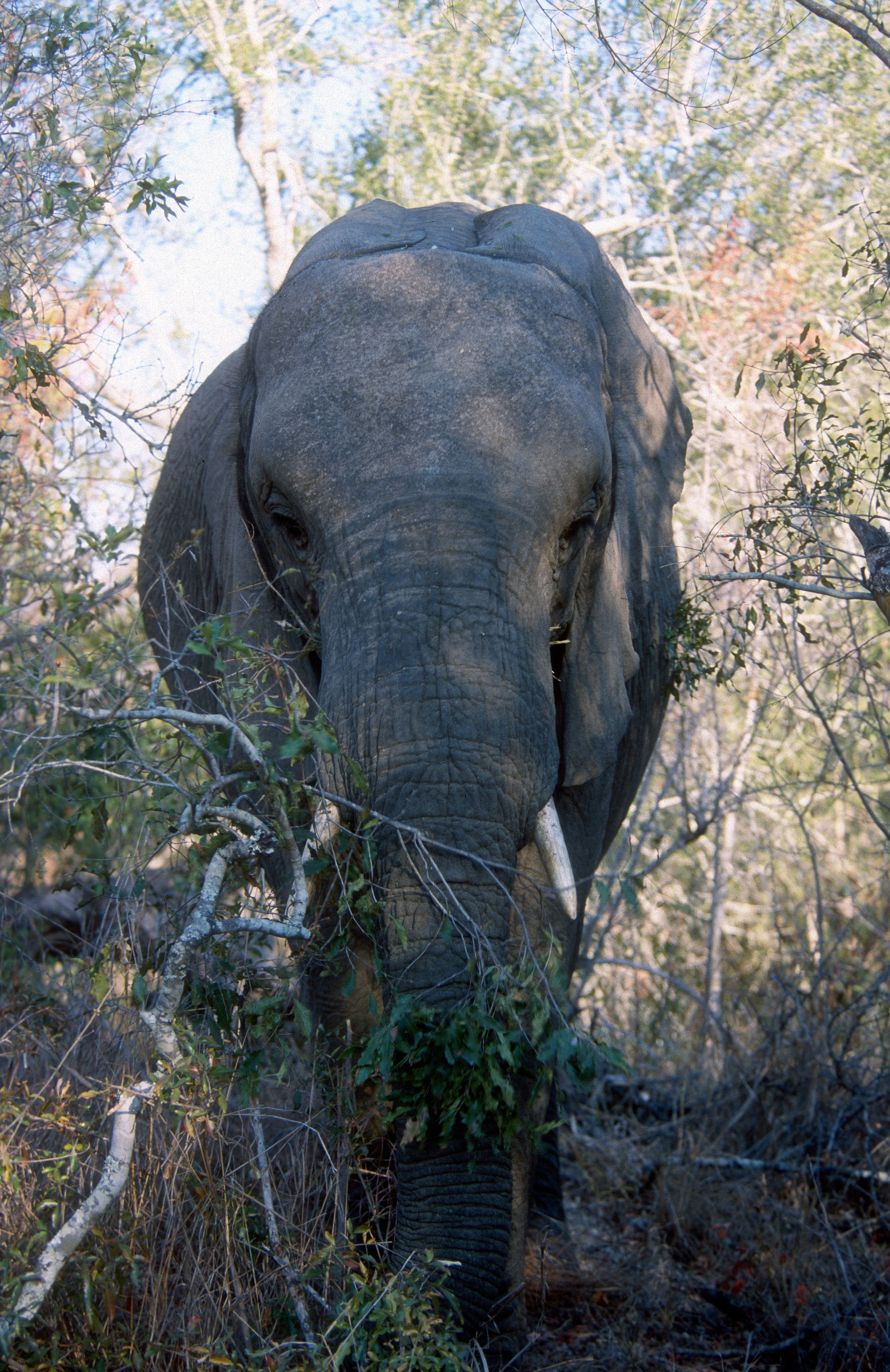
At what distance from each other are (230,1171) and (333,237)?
2610 mm

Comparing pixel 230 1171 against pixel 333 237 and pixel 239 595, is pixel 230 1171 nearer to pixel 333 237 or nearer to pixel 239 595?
pixel 239 595

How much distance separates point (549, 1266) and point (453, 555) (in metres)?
2.33

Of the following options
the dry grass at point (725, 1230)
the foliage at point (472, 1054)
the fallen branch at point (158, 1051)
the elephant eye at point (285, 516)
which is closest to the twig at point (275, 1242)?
the fallen branch at point (158, 1051)

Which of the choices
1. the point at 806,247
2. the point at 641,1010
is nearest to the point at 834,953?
the point at 641,1010

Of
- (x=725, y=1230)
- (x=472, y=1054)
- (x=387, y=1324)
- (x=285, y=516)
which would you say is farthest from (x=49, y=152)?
(x=725, y=1230)

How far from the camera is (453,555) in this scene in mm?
3350

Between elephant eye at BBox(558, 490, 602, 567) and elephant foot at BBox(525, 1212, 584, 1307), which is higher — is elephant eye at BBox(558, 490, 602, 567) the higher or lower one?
the higher one

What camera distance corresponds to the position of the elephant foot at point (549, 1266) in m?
4.19

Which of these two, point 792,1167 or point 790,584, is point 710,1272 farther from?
point 790,584

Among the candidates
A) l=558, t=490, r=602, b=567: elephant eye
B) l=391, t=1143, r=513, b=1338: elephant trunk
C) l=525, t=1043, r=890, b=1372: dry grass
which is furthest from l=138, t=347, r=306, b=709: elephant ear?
l=525, t=1043, r=890, b=1372: dry grass

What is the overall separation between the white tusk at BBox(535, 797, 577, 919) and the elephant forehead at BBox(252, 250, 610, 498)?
85cm

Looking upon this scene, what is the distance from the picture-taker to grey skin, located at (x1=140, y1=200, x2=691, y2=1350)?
324 cm

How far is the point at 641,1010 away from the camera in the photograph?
739 centimetres

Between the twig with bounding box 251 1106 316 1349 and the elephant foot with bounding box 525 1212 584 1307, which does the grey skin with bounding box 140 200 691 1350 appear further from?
the elephant foot with bounding box 525 1212 584 1307
